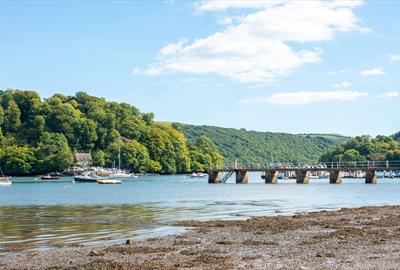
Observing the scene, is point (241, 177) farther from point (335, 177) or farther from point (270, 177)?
point (335, 177)

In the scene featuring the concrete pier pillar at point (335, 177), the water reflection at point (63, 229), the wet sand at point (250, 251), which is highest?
the concrete pier pillar at point (335, 177)

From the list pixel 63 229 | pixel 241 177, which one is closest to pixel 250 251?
pixel 63 229

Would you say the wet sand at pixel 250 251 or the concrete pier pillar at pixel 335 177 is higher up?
the concrete pier pillar at pixel 335 177

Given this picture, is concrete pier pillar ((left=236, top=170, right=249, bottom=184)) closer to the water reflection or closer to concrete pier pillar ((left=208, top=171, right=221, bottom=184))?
concrete pier pillar ((left=208, top=171, right=221, bottom=184))

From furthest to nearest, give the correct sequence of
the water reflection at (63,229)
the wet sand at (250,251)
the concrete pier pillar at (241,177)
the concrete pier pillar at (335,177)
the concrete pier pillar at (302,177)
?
the concrete pier pillar at (241,177) < the concrete pier pillar at (302,177) < the concrete pier pillar at (335,177) < the water reflection at (63,229) < the wet sand at (250,251)

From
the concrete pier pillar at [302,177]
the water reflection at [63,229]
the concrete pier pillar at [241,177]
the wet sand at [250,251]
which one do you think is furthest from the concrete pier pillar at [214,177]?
the wet sand at [250,251]

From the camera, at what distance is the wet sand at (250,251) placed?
2364 centimetres

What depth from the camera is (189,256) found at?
26.0 meters

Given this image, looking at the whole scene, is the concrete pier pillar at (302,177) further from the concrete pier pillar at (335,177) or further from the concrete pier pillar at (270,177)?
the concrete pier pillar at (335,177)

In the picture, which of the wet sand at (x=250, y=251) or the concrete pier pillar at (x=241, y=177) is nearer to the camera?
the wet sand at (x=250, y=251)

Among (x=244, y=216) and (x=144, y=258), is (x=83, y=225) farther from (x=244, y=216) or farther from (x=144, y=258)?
(x=144, y=258)

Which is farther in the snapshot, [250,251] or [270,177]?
[270,177]

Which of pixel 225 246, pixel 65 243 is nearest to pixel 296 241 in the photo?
pixel 225 246

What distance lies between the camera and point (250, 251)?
27.2 m
